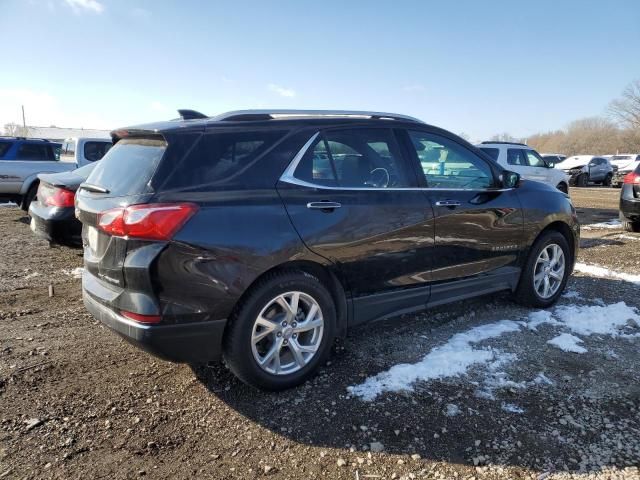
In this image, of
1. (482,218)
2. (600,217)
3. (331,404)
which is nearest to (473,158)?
(482,218)

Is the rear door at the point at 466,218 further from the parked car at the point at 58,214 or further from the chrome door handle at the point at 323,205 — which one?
the parked car at the point at 58,214

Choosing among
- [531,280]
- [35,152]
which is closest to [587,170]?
[531,280]

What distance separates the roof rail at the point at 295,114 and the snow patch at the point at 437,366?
1.84 m

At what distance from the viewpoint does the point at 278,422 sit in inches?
114

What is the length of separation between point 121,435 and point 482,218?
317 centimetres

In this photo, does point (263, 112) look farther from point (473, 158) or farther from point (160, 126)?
point (473, 158)

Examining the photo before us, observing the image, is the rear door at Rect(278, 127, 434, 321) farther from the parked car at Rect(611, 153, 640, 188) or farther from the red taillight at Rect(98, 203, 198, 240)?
the parked car at Rect(611, 153, 640, 188)

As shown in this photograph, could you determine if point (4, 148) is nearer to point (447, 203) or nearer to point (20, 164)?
point (20, 164)

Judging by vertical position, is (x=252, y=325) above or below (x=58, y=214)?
below

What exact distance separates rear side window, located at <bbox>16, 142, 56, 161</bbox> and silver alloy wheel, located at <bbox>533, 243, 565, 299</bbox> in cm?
1119

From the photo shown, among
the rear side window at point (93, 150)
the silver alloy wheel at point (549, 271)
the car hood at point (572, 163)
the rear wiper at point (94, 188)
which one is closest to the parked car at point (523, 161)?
the silver alloy wheel at point (549, 271)

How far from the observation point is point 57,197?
5.97 meters

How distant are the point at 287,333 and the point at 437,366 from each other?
116cm

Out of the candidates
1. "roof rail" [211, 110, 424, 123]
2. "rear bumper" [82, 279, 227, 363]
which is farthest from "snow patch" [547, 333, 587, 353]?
"rear bumper" [82, 279, 227, 363]
